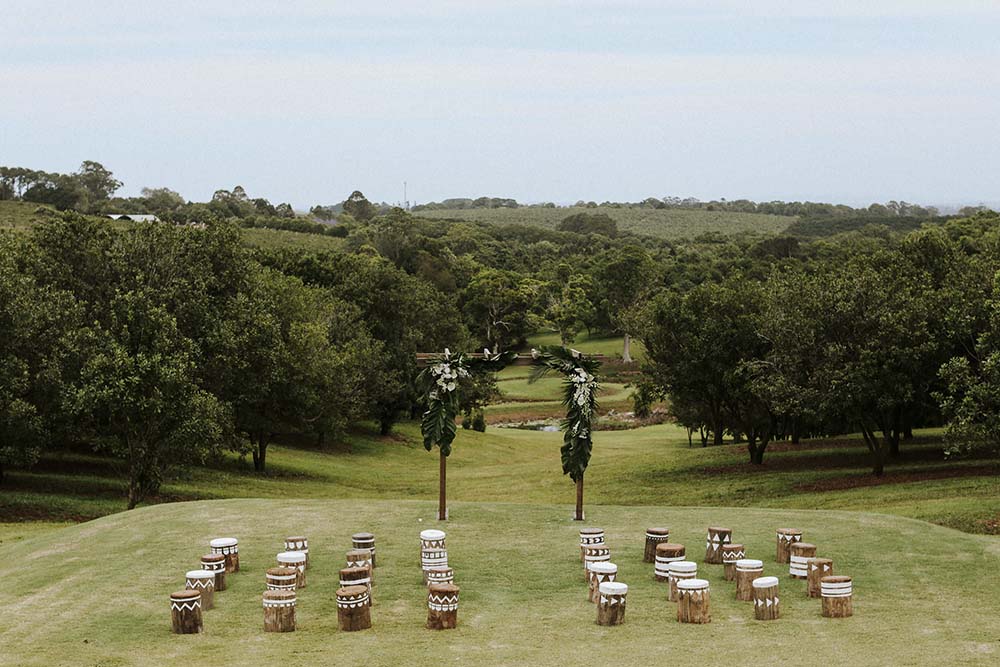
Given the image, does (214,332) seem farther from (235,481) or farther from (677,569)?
(677,569)

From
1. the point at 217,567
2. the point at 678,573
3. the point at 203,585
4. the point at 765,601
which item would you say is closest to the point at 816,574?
the point at 765,601

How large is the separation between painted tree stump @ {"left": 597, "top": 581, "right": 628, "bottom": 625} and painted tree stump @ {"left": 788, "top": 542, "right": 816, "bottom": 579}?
14.4 ft

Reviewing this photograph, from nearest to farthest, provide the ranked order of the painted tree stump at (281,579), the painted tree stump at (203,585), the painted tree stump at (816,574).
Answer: the painted tree stump at (281,579) < the painted tree stump at (203,585) < the painted tree stump at (816,574)

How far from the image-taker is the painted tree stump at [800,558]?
65.5ft

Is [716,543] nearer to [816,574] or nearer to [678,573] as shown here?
[816,574]

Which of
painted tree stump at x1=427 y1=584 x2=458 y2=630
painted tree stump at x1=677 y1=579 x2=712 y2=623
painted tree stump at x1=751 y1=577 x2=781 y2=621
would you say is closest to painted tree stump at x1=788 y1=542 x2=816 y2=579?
painted tree stump at x1=751 y1=577 x2=781 y2=621

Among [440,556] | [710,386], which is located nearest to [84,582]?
[440,556]

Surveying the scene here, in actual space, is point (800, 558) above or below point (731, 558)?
above

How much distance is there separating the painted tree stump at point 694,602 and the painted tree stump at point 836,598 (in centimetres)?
198

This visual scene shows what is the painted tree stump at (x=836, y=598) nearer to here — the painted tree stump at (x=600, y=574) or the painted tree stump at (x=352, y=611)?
the painted tree stump at (x=600, y=574)

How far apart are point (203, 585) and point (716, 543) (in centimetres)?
984

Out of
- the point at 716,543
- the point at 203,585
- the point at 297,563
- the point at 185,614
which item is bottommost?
the point at 185,614

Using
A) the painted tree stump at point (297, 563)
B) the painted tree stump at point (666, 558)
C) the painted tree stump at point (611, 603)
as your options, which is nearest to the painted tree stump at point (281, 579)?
the painted tree stump at point (297, 563)

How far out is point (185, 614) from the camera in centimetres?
1727
